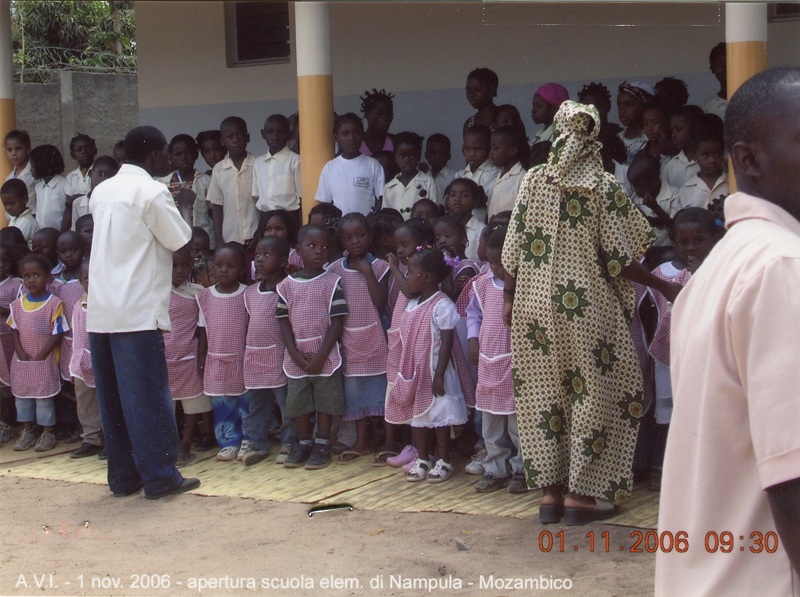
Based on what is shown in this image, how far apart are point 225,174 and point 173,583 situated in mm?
3968

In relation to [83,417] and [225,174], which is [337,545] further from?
[225,174]

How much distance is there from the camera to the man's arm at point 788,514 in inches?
57.5

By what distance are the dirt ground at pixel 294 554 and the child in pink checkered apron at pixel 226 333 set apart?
0.90m

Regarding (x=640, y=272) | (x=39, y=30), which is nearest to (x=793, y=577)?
(x=640, y=272)

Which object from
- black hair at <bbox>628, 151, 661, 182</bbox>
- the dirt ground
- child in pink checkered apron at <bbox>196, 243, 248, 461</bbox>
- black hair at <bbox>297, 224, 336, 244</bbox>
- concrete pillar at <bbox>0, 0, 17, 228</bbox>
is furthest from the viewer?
concrete pillar at <bbox>0, 0, 17, 228</bbox>

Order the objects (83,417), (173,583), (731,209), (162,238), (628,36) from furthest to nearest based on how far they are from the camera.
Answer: (628,36)
(83,417)
(162,238)
(173,583)
(731,209)

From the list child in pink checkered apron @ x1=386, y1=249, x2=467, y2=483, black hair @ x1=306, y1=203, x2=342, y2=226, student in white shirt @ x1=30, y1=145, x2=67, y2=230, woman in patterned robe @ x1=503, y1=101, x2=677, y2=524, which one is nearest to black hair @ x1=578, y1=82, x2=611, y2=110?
black hair @ x1=306, y1=203, x2=342, y2=226

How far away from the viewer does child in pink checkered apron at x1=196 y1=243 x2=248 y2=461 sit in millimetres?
6008

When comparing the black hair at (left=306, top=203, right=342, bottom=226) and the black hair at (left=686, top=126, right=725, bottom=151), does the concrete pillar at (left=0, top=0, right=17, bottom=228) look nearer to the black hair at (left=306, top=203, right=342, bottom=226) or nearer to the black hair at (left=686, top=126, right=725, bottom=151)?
the black hair at (left=306, top=203, right=342, bottom=226)

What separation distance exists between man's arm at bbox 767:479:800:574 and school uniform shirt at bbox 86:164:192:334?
404 cm

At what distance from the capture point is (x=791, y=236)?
5.04 ft

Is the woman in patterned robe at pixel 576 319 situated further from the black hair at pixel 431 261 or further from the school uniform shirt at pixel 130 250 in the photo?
the school uniform shirt at pixel 130 250

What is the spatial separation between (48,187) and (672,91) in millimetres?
4755

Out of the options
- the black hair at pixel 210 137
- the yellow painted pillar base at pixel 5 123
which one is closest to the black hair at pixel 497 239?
the black hair at pixel 210 137
